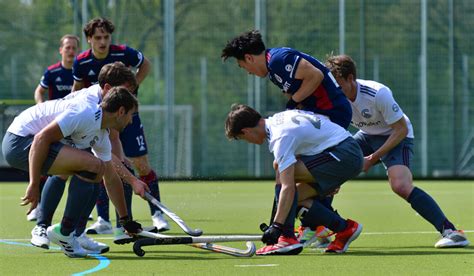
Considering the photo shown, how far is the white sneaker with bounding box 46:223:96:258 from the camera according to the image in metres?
6.80

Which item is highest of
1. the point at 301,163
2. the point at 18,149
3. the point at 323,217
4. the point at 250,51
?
the point at 250,51

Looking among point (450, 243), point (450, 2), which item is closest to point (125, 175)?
point (450, 243)

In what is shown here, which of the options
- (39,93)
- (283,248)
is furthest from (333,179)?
(39,93)

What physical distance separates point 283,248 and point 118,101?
1.32 metres

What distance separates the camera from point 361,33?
20.7 metres

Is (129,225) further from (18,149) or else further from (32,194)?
(32,194)

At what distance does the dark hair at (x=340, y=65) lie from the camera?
748cm

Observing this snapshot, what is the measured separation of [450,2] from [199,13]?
4.59m

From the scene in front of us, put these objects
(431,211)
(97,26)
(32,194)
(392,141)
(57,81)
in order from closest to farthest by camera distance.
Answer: (32,194), (431,211), (392,141), (97,26), (57,81)

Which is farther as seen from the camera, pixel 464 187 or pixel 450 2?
pixel 450 2

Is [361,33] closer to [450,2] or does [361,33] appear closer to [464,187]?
[450,2]

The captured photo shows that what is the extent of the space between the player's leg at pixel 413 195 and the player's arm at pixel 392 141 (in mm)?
111

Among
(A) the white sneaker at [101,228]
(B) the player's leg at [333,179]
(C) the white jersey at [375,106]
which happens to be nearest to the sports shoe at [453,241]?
(B) the player's leg at [333,179]

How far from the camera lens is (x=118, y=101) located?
21.0 feet
